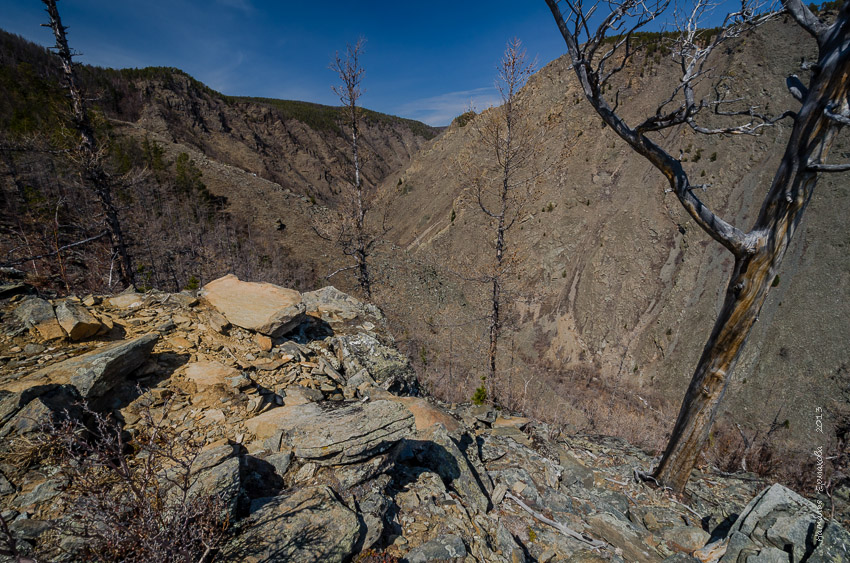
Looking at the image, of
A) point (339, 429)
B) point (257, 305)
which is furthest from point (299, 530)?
point (257, 305)

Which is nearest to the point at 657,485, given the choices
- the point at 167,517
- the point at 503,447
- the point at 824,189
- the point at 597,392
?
the point at 503,447

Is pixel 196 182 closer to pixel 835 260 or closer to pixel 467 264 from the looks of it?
pixel 467 264

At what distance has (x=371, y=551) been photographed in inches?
107

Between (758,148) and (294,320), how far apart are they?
127ft

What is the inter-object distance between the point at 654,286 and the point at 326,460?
2962 centimetres

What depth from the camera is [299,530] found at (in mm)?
2584

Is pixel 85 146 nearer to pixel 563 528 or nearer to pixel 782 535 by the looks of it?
pixel 563 528

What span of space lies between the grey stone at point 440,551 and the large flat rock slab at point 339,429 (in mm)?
907

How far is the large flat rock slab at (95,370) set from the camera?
135 inches

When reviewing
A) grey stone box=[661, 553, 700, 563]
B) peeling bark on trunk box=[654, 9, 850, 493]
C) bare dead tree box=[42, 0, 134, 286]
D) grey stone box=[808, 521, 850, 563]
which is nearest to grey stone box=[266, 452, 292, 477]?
grey stone box=[661, 553, 700, 563]

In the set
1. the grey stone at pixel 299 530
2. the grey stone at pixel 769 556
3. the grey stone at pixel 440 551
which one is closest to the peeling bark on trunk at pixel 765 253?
the grey stone at pixel 769 556

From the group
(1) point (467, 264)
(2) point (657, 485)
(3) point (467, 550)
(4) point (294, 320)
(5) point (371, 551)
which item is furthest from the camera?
(1) point (467, 264)

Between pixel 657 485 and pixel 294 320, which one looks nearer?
pixel 657 485

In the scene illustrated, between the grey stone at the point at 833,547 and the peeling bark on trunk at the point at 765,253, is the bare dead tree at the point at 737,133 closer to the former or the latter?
the peeling bark on trunk at the point at 765,253
